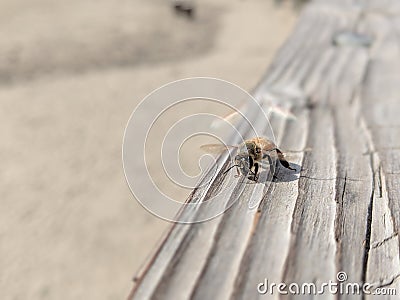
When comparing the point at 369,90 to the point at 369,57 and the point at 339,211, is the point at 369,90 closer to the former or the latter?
the point at 369,57

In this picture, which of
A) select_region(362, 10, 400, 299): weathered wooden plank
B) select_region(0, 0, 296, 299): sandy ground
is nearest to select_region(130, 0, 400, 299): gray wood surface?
select_region(362, 10, 400, 299): weathered wooden plank

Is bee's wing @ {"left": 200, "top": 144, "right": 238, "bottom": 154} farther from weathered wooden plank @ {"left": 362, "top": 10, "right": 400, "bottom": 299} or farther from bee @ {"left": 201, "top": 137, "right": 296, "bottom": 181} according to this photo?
weathered wooden plank @ {"left": 362, "top": 10, "right": 400, "bottom": 299}

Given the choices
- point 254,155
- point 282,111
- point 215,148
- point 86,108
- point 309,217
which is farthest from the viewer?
point 86,108

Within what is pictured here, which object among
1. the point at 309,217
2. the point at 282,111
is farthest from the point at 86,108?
the point at 309,217

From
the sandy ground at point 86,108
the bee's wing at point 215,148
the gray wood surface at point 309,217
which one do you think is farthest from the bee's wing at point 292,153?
the sandy ground at point 86,108

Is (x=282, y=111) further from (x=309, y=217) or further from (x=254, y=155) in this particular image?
(x=309, y=217)

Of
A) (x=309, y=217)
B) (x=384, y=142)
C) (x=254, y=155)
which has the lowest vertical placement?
(x=309, y=217)
